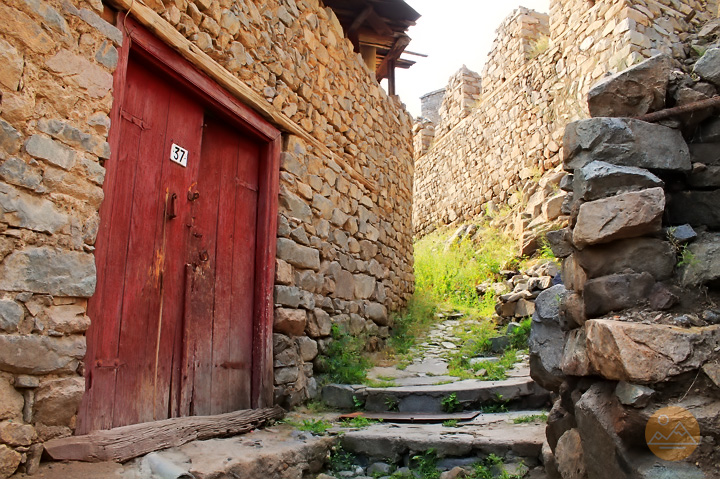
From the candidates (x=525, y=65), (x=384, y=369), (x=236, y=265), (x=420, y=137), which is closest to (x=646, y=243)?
(x=236, y=265)

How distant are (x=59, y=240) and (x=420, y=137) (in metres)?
12.6

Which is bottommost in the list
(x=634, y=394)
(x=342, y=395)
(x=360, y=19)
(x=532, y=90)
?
(x=342, y=395)

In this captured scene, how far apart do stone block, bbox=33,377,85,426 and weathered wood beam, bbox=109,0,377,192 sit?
6.22 feet

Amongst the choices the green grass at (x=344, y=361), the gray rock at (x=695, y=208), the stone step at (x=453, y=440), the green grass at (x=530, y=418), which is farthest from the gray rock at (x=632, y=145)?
the green grass at (x=344, y=361)

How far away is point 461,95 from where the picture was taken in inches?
476

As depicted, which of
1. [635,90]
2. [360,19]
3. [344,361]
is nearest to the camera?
[635,90]

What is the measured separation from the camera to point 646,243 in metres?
1.90

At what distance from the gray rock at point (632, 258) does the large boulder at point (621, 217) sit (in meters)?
0.04

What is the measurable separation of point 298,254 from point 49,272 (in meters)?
2.10

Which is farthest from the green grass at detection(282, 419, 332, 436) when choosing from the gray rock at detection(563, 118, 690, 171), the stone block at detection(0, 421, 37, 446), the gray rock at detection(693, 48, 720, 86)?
the gray rock at detection(693, 48, 720, 86)

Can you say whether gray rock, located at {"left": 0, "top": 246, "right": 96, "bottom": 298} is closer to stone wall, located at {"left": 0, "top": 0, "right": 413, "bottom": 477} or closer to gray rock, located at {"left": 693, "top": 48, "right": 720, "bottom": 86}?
stone wall, located at {"left": 0, "top": 0, "right": 413, "bottom": 477}

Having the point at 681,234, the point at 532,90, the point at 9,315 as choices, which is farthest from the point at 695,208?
the point at 532,90

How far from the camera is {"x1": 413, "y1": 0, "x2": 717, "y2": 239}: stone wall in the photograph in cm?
683

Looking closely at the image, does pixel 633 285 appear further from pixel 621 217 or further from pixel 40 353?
pixel 40 353
